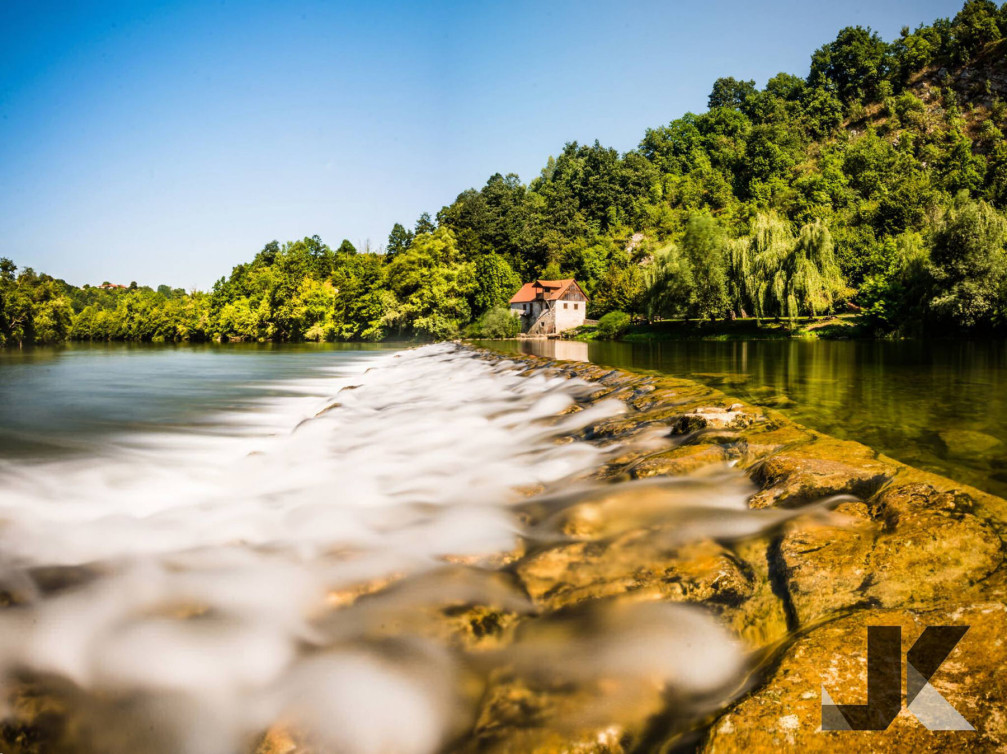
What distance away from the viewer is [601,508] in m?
3.58

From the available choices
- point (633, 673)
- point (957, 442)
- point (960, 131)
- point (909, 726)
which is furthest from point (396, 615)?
point (960, 131)

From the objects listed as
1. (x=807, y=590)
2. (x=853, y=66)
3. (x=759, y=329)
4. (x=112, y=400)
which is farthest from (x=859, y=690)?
(x=853, y=66)

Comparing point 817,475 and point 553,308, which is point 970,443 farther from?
point 553,308

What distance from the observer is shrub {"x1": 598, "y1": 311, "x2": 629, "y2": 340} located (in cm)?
5341

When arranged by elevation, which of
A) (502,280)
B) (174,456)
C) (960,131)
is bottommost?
(174,456)

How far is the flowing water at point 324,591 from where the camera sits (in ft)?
6.95

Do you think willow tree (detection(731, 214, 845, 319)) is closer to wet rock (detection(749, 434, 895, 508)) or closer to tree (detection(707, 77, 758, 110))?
wet rock (detection(749, 434, 895, 508))

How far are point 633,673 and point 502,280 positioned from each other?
235 feet

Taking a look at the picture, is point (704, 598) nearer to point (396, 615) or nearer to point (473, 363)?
point (396, 615)

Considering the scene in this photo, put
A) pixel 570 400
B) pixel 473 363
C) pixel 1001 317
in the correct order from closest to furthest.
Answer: pixel 570 400 → pixel 473 363 → pixel 1001 317

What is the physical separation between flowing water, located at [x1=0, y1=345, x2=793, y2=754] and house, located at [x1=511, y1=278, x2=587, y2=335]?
62554 millimetres

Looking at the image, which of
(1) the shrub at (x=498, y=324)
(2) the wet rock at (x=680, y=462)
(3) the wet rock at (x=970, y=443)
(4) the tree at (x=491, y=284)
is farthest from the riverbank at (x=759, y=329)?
(2) the wet rock at (x=680, y=462)

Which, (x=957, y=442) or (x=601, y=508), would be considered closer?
(x=601, y=508)

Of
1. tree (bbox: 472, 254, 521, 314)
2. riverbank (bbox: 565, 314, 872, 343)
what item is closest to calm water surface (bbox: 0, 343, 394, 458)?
riverbank (bbox: 565, 314, 872, 343)
